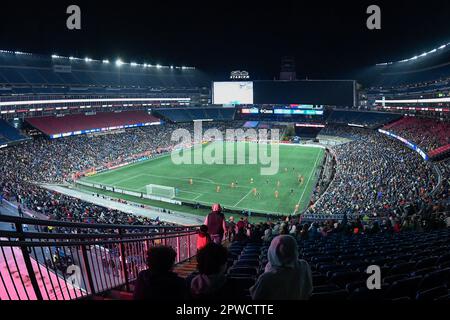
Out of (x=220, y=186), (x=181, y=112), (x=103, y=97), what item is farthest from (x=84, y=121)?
(x=220, y=186)

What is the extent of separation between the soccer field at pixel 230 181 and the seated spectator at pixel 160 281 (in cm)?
2953

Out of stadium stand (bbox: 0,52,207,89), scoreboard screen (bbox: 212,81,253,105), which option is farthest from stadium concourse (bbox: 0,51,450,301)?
scoreboard screen (bbox: 212,81,253,105)

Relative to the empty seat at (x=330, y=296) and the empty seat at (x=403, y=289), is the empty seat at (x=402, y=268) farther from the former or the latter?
A: the empty seat at (x=330, y=296)

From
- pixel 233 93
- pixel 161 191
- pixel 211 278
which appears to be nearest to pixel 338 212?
pixel 161 191

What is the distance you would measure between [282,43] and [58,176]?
45.1 meters

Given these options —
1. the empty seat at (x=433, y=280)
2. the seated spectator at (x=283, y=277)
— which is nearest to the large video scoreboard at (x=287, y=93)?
the empty seat at (x=433, y=280)

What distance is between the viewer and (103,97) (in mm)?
74500

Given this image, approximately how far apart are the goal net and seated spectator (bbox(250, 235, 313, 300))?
3426cm

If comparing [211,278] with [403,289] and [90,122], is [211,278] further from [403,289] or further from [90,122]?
[90,122]

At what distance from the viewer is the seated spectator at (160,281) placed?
3.33m

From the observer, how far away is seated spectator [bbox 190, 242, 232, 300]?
3295 mm

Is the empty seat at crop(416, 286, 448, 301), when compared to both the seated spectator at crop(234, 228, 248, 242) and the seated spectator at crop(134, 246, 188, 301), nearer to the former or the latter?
the seated spectator at crop(134, 246, 188, 301)
